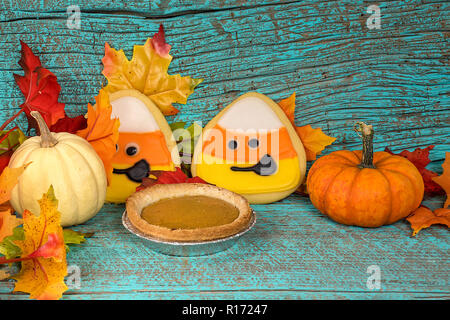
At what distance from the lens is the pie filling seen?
3.48 feet

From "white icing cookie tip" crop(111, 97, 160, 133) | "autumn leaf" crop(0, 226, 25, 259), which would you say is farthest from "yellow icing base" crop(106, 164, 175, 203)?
"autumn leaf" crop(0, 226, 25, 259)

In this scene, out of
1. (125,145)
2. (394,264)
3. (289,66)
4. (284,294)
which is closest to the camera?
(284,294)

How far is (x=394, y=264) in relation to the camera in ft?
3.33

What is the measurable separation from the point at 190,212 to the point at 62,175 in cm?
31

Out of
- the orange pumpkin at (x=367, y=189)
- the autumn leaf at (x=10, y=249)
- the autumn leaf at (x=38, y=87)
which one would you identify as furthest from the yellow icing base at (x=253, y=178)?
the autumn leaf at (x=10, y=249)

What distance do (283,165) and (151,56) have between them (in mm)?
492

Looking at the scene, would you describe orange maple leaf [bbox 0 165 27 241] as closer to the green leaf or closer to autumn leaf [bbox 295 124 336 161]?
the green leaf

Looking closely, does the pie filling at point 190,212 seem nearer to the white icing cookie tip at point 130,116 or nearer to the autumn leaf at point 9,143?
the white icing cookie tip at point 130,116

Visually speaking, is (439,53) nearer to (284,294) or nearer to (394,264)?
(394,264)

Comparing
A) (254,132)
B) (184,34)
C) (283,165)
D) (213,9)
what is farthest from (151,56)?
(283,165)

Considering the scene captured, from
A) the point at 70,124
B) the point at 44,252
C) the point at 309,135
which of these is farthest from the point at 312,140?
the point at 44,252

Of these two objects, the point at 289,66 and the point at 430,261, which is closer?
the point at 430,261

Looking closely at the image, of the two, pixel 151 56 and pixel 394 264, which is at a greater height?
pixel 151 56

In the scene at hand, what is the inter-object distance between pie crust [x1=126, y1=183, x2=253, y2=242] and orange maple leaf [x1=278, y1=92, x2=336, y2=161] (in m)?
0.37
